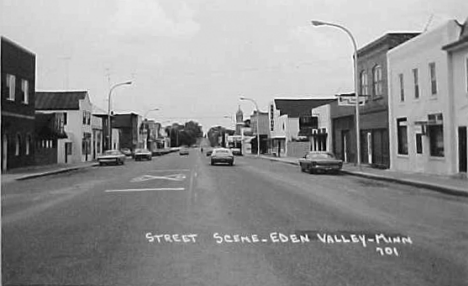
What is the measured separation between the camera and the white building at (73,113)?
54031mm

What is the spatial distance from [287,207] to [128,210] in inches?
149

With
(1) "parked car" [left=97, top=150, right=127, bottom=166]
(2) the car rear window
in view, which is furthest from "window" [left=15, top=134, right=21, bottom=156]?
(2) the car rear window

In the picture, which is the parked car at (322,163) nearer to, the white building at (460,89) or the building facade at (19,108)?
the white building at (460,89)

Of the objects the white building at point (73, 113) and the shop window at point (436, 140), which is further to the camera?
the white building at point (73, 113)

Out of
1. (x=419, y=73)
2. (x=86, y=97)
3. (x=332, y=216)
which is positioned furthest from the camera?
(x=86, y=97)

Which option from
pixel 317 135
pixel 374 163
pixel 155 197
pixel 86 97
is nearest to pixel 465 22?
pixel 374 163

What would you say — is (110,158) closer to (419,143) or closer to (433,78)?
(419,143)

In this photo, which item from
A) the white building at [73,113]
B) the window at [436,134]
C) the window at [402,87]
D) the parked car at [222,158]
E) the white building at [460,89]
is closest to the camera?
the white building at [460,89]

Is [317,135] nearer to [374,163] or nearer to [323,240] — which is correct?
[374,163]

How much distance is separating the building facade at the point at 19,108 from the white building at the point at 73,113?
14.6m

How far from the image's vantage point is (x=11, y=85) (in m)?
33.8

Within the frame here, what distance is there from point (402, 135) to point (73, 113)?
35.7 m

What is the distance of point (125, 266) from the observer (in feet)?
24.0

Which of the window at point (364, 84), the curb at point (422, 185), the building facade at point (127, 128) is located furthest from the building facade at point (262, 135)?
the curb at point (422, 185)
